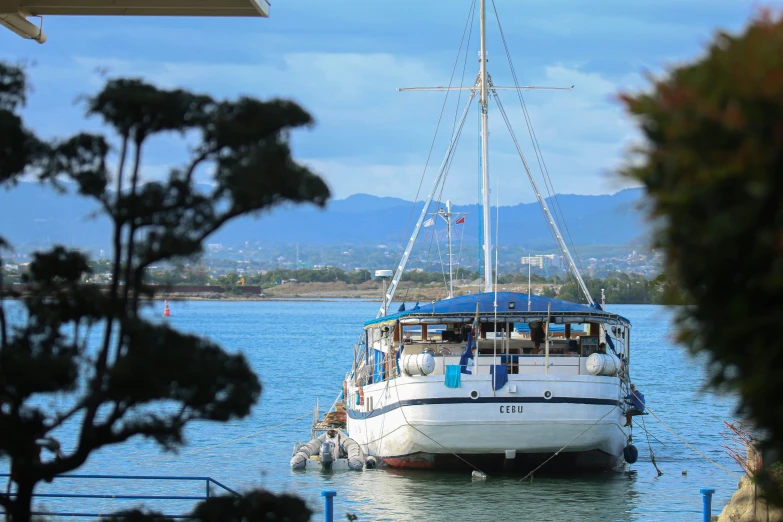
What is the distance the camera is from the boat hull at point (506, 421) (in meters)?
25.2

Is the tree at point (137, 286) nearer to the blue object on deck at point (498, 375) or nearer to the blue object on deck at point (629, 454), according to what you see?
the blue object on deck at point (498, 375)

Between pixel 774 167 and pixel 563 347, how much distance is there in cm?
2252

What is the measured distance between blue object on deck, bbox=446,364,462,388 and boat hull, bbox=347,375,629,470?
155 millimetres

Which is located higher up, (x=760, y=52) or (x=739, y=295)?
(x=760, y=52)

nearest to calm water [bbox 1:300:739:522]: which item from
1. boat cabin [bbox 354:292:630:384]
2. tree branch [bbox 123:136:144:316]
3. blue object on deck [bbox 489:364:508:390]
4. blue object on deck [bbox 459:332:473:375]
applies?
tree branch [bbox 123:136:144:316]

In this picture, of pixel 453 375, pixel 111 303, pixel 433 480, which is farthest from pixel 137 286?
pixel 433 480

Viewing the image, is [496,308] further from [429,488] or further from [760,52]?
[760,52]

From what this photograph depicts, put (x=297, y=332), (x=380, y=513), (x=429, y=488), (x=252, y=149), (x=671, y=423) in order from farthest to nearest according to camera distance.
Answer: (x=297, y=332) < (x=671, y=423) < (x=429, y=488) < (x=380, y=513) < (x=252, y=149)

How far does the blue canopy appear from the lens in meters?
25.9

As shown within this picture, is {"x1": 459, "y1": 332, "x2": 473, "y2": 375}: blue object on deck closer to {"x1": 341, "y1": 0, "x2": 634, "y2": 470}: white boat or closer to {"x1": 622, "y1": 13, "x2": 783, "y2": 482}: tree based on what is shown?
{"x1": 341, "y1": 0, "x2": 634, "y2": 470}: white boat

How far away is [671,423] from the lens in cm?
4688

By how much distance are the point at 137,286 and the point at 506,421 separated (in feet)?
54.2

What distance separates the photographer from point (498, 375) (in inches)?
984

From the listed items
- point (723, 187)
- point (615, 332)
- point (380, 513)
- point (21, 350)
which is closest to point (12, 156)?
point (21, 350)
